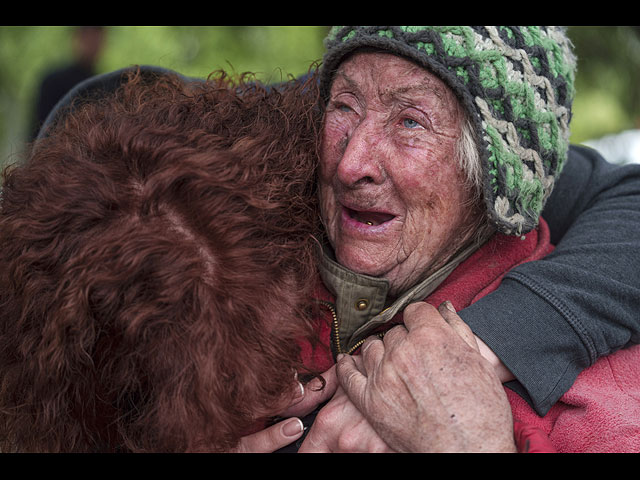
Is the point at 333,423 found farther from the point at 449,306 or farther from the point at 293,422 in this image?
the point at 449,306

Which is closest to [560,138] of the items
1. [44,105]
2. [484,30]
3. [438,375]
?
[484,30]

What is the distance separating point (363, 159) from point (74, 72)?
3945 mm

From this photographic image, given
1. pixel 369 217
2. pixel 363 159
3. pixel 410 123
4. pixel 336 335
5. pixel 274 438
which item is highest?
pixel 410 123

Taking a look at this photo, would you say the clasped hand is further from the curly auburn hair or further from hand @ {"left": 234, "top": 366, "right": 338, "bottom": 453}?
the curly auburn hair

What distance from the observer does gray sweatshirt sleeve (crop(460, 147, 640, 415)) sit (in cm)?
174

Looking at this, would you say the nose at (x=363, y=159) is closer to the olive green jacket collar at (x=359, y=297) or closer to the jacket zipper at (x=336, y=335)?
the olive green jacket collar at (x=359, y=297)

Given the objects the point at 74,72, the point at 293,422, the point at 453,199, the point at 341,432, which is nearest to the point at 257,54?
the point at 74,72

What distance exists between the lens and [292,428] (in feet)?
5.88

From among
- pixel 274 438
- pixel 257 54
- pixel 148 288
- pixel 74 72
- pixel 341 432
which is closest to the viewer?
pixel 148 288

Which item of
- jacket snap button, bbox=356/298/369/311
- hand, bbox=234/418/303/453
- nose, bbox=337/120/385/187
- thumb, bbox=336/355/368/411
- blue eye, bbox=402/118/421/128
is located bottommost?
hand, bbox=234/418/303/453

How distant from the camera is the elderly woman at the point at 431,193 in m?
1.65

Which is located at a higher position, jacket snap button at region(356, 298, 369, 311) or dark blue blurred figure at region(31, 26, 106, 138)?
dark blue blurred figure at region(31, 26, 106, 138)

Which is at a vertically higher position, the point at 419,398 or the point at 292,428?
the point at 419,398

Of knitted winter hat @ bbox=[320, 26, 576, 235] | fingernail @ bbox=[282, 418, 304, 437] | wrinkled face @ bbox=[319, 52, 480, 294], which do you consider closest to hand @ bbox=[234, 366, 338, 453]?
fingernail @ bbox=[282, 418, 304, 437]
